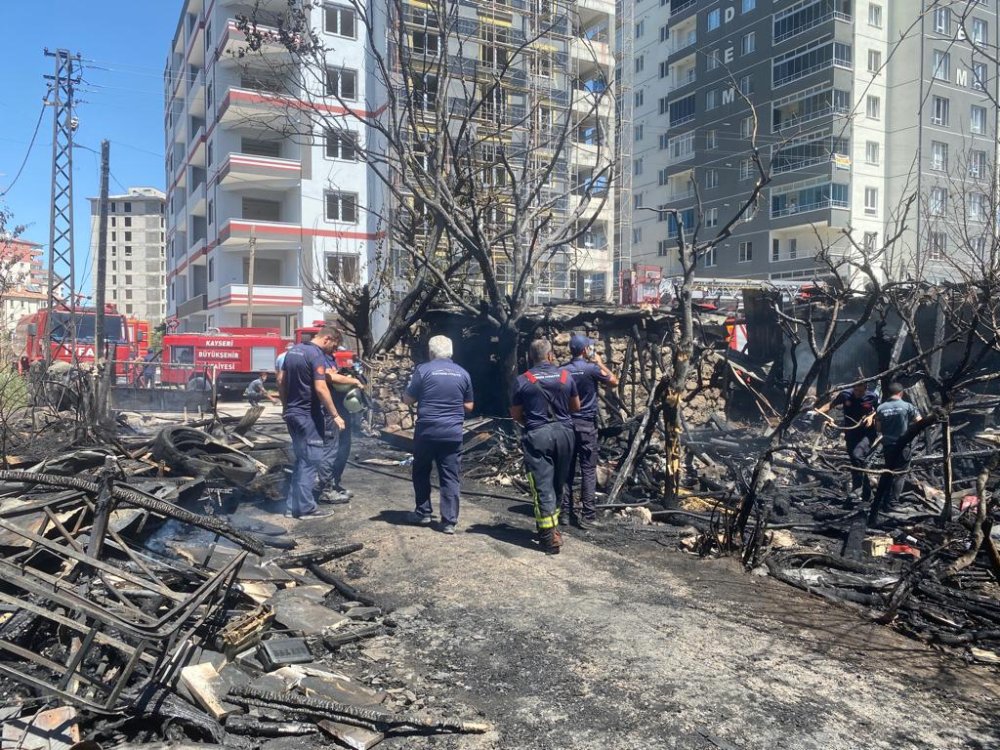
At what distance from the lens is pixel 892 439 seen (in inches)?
343

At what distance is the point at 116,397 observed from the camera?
16.9m

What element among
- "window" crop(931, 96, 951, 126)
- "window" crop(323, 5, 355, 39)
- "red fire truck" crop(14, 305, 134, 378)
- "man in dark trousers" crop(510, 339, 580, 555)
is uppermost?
"window" crop(323, 5, 355, 39)

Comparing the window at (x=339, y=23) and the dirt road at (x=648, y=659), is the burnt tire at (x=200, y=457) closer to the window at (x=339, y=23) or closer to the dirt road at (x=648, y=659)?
the dirt road at (x=648, y=659)

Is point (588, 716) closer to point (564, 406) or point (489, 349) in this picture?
point (564, 406)

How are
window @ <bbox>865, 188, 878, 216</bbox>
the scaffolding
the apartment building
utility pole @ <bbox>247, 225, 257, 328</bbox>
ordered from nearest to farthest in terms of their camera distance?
utility pole @ <bbox>247, 225, 257, 328</bbox> → the scaffolding → the apartment building → window @ <bbox>865, 188, 878, 216</bbox>

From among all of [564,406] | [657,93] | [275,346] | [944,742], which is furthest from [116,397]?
[657,93]

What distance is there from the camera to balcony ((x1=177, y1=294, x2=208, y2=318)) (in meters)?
41.3

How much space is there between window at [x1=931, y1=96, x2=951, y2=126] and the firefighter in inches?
1512

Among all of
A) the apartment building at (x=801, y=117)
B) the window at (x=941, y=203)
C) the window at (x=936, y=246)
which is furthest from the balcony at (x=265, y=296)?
the window at (x=936, y=246)

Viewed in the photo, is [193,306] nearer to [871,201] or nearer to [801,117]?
[801,117]

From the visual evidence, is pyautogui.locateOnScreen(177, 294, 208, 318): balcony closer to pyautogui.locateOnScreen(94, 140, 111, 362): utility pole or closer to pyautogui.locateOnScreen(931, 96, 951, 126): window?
pyautogui.locateOnScreen(94, 140, 111, 362): utility pole

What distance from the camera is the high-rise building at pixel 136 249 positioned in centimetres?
11125

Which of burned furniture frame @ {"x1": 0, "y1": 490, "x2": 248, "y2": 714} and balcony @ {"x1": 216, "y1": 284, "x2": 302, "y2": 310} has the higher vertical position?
balcony @ {"x1": 216, "y1": 284, "x2": 302, "y2": 310}

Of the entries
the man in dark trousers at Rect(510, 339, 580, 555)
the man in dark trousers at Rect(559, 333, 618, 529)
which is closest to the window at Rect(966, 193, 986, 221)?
the man in dark trousers at Rect(559, 333, 618, 529)
